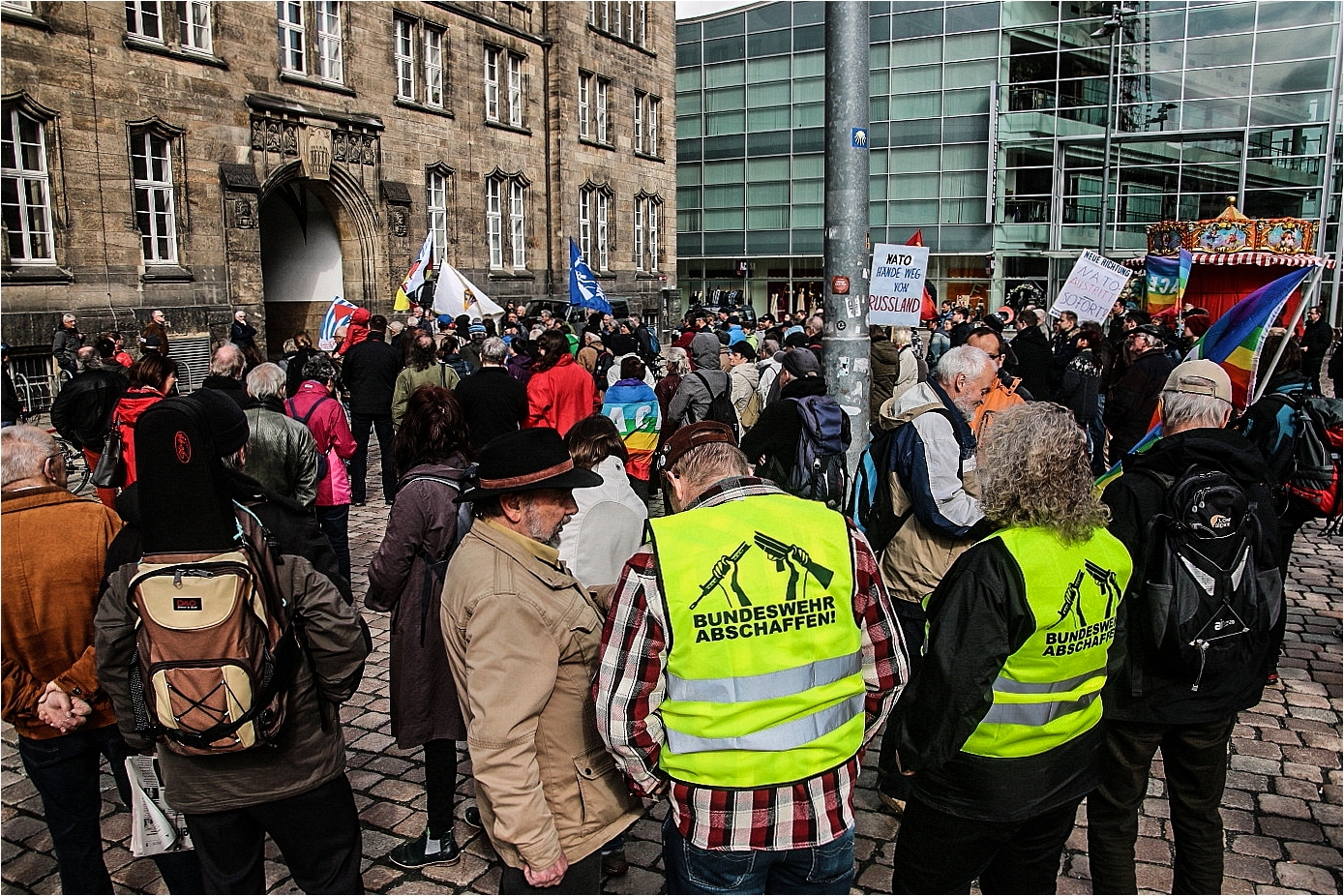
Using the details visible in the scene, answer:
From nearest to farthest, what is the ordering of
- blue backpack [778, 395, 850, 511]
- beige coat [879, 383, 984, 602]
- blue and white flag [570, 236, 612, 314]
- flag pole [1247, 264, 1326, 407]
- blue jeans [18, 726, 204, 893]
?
blue jeans [18, 726, 204, 893], beige coat [879, 383, 984, 602], flag pole [1247, 264, 1326, 407], blue backpack [778, 395, 850, 511], blue and white flag [570, 236, 612, 314]

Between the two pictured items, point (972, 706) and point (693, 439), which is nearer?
point (972, 706)

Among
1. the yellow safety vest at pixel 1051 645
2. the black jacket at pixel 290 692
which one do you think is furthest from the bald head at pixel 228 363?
the yellow safety vest at pixel 1051 645

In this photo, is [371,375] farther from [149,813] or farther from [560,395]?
[149,813]

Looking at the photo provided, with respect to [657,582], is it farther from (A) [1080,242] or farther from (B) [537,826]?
(A) [1080,242]

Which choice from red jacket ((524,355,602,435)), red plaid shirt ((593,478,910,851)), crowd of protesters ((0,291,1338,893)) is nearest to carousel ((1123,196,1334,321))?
red jacket ((524,355,602,435))

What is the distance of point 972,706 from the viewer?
267 centimetres

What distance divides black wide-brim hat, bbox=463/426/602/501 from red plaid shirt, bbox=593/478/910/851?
44 centimetres

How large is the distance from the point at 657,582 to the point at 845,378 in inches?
164

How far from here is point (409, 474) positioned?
13.4ft

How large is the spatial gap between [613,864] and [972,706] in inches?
74.9

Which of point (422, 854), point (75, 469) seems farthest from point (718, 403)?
point (75, 469)

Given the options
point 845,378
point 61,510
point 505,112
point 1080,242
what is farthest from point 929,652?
point 1080,242

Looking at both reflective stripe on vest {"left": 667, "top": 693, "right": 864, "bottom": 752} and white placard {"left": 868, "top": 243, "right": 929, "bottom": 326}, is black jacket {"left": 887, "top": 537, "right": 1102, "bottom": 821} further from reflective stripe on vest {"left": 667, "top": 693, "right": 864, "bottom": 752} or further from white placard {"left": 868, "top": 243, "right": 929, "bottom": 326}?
white placard {"left": 868, "top": 243, "right": 929, "bottom": 326}

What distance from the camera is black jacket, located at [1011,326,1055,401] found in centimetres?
1008
